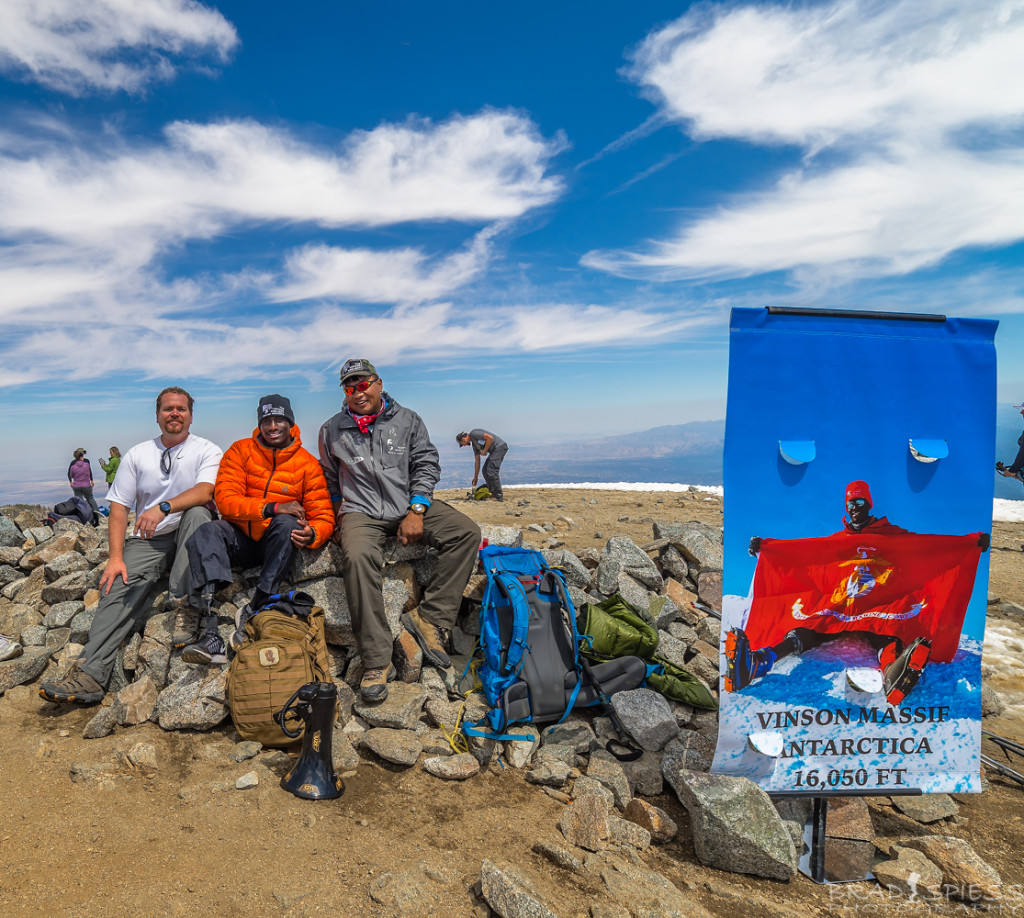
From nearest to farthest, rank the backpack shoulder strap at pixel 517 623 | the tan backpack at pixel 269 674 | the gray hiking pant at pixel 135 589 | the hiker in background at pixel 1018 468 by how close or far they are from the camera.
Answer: the tan backpack at pixel 269 674 < the backpack shoulder strap at pixel 517 623 < the gray hiking pant at pixel 135 589 < the hiker in background at pixel 1018 468

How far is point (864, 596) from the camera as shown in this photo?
3.67m

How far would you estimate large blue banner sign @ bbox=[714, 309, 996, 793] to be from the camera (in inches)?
138

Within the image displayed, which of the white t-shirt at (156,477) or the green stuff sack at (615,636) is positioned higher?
the white t-shirt at (156,477)

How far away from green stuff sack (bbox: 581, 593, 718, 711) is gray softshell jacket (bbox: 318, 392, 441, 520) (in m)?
2.05

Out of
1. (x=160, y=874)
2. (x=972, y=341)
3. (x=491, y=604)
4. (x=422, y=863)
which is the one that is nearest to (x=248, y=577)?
(x=491, y=604)

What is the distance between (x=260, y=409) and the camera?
5793 millimetres

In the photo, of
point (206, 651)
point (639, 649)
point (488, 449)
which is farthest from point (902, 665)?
point (488, 449)

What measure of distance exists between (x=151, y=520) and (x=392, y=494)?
2.24 m

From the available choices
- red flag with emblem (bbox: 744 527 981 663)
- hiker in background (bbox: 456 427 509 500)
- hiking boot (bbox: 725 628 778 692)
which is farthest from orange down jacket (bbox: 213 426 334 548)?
hiker in background (bbox: 456 427 509 500)

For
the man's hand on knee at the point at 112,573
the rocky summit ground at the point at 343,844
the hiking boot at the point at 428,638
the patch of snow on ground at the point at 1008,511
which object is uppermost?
the man's hand on knee at the point at 112,573

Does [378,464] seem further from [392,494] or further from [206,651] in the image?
[206,651]

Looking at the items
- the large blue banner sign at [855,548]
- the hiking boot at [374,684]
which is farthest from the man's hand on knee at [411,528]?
the large blue banner sign at [855,548]

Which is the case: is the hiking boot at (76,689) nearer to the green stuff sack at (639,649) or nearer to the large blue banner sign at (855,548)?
the green stuff sack at (639,649)

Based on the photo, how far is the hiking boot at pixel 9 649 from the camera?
19.6ft
